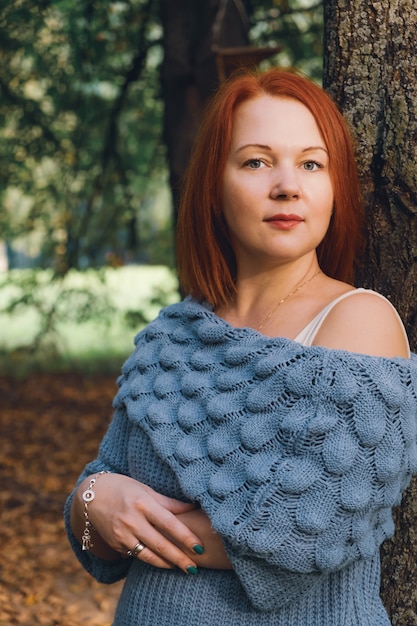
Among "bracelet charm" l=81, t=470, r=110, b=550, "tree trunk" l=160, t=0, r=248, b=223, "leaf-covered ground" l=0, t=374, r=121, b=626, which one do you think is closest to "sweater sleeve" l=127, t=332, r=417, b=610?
"bracelet charm" l=81, t=470, r=110, b=550

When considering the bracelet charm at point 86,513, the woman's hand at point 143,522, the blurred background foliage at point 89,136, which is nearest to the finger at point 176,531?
the woman's hand at point 143,522

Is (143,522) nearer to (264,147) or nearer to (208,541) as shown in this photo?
(208,541)

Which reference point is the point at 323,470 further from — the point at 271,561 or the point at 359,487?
the point at 271,561

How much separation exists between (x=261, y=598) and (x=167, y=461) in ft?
1.24

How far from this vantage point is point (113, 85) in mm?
7391

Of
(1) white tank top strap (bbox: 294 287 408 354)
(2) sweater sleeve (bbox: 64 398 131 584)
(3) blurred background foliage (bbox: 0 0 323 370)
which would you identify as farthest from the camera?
(3) blurred background foliage (bbox: 0 0 323 370)

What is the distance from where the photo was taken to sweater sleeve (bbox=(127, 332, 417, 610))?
173 cm

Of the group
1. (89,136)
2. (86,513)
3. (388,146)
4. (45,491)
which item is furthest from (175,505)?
(89,136)

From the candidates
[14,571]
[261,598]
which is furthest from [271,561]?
[14,571]

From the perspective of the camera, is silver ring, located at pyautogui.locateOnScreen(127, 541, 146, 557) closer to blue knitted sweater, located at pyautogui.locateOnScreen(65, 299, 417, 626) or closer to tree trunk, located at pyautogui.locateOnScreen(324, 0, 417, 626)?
blue knitted sweater, located at pyautogui.locateOnScreen(65, 299, 417, 626)

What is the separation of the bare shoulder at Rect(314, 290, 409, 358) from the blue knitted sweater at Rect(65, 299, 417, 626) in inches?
2.0

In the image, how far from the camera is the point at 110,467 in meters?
2.28

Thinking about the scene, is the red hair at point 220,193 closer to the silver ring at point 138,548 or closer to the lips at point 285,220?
the lips at point 285,220

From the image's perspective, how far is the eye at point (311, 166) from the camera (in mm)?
1984
